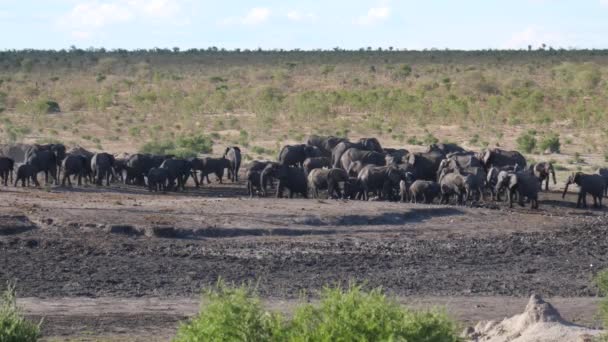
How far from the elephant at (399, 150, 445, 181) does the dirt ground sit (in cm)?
400

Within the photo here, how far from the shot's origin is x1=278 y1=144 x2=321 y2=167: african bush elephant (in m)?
38.7

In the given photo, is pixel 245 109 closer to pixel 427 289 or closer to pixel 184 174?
pixel 184 174

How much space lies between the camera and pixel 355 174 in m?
34.8

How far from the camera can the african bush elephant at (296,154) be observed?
38656 millimetres

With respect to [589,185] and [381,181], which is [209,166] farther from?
[589,185]

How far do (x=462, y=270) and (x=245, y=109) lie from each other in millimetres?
43132

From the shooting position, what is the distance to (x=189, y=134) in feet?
175

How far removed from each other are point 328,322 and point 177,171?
22.7 metres

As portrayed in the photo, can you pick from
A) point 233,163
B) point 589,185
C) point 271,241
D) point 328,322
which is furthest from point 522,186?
point 328,322

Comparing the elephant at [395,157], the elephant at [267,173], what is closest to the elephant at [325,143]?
the elephant at [395,157]

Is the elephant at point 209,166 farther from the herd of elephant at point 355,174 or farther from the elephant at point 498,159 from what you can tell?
the elephant at point 498,159

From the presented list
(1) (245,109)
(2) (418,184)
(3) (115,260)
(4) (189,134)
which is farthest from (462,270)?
(1) (245,109)

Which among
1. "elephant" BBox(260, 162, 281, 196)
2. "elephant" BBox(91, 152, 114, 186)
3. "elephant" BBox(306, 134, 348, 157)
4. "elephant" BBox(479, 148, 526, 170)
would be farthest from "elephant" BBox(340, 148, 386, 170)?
"elephant" BBox(91, 152, 114, 186)

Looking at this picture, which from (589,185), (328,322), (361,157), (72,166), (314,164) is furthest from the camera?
(361,157)
